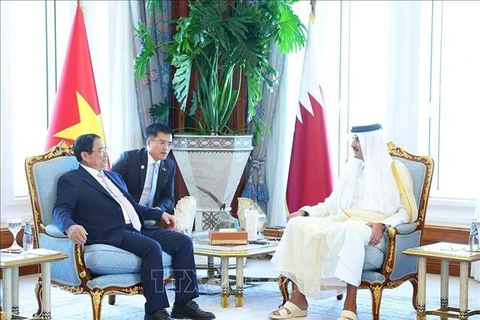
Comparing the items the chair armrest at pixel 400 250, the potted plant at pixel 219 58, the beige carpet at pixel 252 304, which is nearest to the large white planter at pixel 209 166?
the potted plant at pixel 219 58

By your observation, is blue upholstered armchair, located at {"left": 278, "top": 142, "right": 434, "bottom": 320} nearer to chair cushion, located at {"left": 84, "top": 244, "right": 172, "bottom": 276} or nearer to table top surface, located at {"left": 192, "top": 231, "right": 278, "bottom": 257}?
table top surface, located at {"left": 192, "top": 231, "right": 278, "bottom": 257}

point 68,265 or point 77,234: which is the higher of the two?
point 77,234

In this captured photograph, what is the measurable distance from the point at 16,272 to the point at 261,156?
321 centimetres

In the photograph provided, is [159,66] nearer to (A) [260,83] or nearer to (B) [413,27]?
(A) [260,83]

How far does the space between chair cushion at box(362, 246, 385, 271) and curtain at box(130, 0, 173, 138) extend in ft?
9.43

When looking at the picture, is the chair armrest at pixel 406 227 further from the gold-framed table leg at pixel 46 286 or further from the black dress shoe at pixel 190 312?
the gold-framed table leg at pixel 46 286

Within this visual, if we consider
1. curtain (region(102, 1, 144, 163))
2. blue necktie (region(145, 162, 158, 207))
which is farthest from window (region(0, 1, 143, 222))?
blue necktie (region(145, 162, 158, 207))

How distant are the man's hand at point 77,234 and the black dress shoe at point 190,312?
2.56ft

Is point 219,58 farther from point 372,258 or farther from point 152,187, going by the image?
point 372,258

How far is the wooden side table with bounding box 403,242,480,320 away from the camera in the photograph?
4.31 m

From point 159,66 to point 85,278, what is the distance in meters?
3.00

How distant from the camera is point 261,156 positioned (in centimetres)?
704

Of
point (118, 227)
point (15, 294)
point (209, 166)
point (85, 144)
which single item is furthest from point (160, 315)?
point (209, 166)

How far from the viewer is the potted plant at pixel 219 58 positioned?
20.6ft
